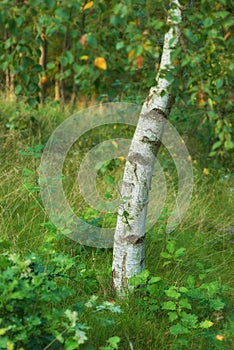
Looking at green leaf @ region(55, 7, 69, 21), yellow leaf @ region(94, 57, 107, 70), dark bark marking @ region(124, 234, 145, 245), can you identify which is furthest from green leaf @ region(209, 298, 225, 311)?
green leaf @ region(55, 7, 69, 21)

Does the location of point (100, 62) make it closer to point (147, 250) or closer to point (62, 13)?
point (62, 13)

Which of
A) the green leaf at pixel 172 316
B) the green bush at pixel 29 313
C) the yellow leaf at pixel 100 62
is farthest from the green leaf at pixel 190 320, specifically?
the yellow leaf at pixel 100 62

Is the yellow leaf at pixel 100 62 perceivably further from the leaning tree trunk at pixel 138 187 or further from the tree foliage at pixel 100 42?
the leaning tree trunk at pixel 138 187

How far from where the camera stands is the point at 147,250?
3.73 meters

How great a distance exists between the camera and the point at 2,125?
222 inches

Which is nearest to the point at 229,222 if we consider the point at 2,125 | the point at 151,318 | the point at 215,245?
the point at 215,245

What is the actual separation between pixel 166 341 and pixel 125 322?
24cm

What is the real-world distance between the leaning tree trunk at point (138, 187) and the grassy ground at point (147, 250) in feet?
0.52

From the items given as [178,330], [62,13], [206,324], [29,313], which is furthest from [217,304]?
[62,13]

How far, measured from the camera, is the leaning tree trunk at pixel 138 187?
2990mm

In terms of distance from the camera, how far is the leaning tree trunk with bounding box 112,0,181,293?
2.99 metres

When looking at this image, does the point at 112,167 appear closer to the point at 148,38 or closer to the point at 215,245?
the point at 215,245

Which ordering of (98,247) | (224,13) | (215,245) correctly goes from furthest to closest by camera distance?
(215,245), (98,247), (224,13)

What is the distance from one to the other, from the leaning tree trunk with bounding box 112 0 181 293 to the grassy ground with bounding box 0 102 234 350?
0.52 ft
